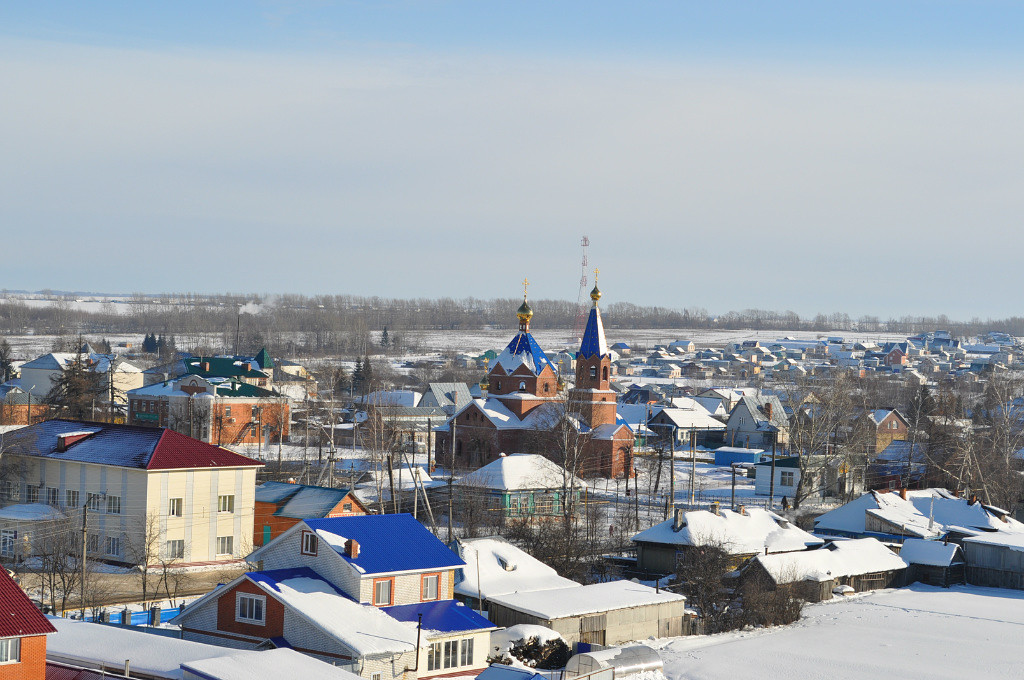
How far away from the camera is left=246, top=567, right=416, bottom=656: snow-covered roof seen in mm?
20031

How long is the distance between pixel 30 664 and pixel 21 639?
1.22 feet

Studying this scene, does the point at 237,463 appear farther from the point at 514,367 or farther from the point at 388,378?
the point at 388,378

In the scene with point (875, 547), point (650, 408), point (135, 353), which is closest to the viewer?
point (875, 547)

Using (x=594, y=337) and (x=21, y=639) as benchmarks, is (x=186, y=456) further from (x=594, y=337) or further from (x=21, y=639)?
(x=594, y=337)

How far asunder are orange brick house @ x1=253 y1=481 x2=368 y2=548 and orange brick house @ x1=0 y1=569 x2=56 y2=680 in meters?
14.8

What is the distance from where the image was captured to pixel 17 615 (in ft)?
53.2

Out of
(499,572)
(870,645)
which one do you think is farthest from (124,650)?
(870,645)

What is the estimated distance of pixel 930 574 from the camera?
117 ft

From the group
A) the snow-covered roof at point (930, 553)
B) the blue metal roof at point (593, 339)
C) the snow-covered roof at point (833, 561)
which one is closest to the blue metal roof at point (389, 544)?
the snow-covered roof at point (833, 561)

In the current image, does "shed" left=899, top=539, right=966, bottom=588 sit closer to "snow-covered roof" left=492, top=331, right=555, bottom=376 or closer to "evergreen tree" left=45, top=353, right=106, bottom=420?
"snow-covered roof" left=492, top=331, right=555, bottom=376

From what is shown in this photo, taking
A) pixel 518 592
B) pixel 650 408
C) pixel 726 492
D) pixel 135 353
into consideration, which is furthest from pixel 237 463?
pixel 135 353

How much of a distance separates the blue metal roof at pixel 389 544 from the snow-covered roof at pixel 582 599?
2.10m

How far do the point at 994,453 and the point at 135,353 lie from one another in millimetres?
102046

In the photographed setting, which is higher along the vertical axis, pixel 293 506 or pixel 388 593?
pixel 388 593
